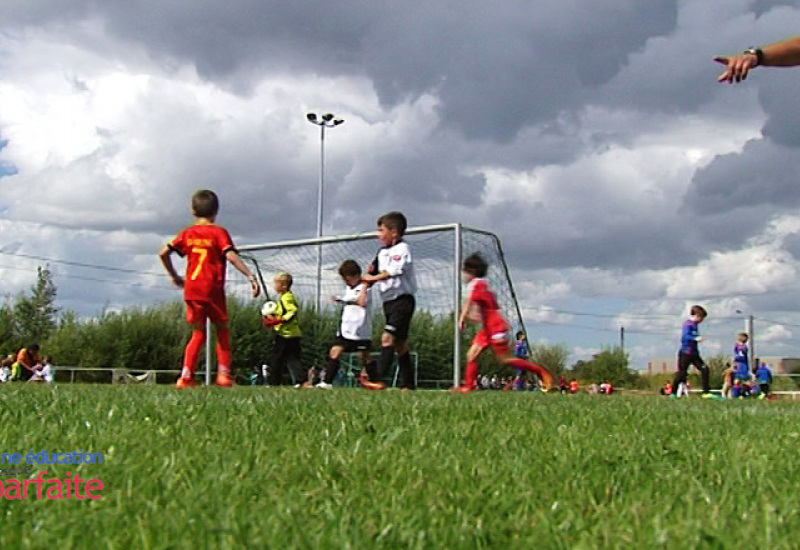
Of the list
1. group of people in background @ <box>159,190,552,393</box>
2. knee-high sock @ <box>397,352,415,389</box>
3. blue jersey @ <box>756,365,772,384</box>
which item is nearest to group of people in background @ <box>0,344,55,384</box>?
group of people in background @ <box>159,190,552,393</box>

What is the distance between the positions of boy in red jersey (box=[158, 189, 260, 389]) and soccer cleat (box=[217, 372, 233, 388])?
0.44m

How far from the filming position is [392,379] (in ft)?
80.7

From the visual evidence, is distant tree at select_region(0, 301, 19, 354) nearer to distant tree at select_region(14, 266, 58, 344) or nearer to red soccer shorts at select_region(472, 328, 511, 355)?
distant tree at select_region(14, 266, 58, 344)

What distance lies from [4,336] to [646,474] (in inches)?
1833

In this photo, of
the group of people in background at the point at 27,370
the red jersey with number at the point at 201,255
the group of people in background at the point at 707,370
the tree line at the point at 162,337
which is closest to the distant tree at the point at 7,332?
the tree line at the point at 162,337

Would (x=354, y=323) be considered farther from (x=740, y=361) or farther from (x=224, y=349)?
(x=740, y=361)

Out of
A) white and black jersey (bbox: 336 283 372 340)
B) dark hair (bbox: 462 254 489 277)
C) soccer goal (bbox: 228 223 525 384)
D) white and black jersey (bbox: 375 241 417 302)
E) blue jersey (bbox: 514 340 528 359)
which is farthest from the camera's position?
blue jersey (bbox: 514 340 528 359)

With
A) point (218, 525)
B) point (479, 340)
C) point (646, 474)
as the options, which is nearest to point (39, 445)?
point (218, 525)

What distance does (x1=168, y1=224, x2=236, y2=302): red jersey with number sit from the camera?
8953 mm

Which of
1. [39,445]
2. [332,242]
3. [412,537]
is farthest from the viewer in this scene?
[332,242]

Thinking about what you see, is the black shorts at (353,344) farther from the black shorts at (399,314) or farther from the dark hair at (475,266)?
the dark hair at (475,266)

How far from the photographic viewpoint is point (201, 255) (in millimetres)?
8969

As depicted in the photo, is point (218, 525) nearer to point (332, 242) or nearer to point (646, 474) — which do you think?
point (646, 474)

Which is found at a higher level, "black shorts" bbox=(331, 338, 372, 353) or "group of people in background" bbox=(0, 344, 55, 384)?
"black shorts" bbox=(331, 338, 372, 353)
